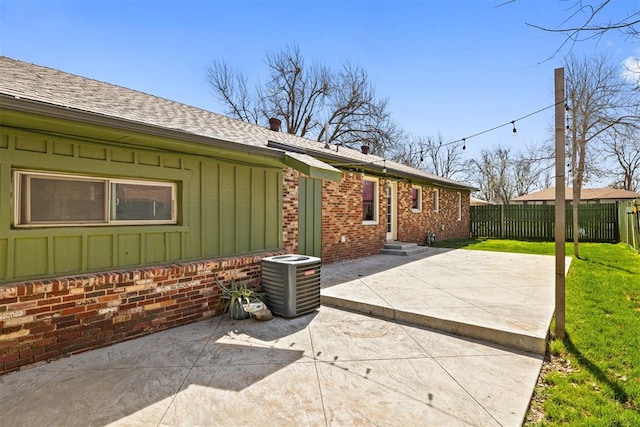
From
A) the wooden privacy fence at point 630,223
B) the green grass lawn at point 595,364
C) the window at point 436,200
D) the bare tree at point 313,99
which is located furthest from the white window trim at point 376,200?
the bare tree at point 313,99

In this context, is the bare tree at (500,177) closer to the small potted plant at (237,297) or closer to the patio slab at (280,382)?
the small potted plant at (237,297)

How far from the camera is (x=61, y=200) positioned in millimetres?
3484

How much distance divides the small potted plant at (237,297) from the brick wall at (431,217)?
778cm

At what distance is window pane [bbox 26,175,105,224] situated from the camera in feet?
10.8

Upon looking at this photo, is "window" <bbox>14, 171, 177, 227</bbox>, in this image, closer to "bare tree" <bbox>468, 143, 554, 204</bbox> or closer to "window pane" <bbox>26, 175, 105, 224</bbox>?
"window pane" <bbox>26, 175, 105, 224</bbox>

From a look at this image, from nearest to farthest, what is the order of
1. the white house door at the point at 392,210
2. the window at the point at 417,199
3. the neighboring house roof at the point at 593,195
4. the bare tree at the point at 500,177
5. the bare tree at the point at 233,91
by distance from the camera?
1. the white house door at the point at 392,210
2. the window at the point at 417,199
3. the bare tree at the point at 233,91
4. the neighboring house roof at the point at 593,195
5. the bare tree at the point at 500,177

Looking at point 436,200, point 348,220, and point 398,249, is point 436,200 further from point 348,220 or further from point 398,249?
point 348,220

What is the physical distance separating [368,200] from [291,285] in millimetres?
5997

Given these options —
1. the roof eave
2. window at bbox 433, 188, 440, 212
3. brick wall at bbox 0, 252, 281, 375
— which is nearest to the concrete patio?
brick wall at bbox 0, 252, 281, 375

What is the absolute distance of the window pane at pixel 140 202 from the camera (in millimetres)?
3912

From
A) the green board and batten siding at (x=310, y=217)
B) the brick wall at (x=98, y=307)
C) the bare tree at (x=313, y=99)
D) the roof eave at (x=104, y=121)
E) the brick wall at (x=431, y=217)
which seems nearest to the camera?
the roof eave at (x=104, y=121)

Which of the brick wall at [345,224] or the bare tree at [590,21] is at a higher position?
the bare tree at [590,21]

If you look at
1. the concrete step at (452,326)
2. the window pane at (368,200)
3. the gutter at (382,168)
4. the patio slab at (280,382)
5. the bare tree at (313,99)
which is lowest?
the patio slab at (280,382)

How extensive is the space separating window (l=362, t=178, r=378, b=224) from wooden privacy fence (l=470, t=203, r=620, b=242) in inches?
422
